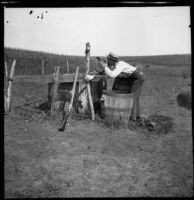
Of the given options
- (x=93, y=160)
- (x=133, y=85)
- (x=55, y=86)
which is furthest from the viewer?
(x=55, y=86)

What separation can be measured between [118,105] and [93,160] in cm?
257

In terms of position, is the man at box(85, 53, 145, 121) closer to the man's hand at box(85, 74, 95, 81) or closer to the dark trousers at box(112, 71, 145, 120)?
the dark trousers at box(112, 71, 145, 120)

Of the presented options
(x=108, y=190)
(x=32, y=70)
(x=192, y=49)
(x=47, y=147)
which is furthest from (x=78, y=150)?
(x=32, y=70)

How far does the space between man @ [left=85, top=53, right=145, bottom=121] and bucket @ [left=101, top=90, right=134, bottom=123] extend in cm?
45

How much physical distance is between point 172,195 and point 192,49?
2413mm

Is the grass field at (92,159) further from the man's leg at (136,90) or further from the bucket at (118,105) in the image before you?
the man's leg at (136,90)

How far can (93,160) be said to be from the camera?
571 cm

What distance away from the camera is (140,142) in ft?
22.5

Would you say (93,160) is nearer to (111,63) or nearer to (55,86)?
(111,63)

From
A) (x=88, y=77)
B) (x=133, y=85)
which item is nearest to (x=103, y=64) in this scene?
(x=88, y=77)

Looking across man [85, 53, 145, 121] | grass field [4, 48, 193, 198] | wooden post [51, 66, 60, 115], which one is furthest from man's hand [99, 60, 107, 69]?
grass field [4, 48, 193, 198]

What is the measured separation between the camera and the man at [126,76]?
7.93m

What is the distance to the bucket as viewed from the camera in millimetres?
7877

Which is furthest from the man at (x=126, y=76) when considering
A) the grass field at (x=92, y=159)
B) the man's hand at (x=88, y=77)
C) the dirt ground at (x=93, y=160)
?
the dirt ground at (x=93, y=160)
